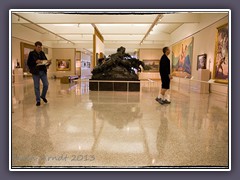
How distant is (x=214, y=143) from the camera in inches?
125

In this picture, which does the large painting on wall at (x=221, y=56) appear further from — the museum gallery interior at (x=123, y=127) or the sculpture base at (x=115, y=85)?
the sculpture base at (x=115, y=85)

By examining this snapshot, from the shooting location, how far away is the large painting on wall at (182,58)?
14855 mm

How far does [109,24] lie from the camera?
17.2m

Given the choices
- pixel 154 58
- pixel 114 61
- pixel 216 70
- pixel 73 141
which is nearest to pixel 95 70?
pixel 114 61

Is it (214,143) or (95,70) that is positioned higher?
(95,70)

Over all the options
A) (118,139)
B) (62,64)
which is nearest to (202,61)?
(118,139)

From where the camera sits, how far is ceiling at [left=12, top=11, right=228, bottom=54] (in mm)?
12971

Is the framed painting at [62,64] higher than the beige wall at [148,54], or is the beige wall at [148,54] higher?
the beige wall at [148,54]

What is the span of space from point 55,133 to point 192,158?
2.17 meters

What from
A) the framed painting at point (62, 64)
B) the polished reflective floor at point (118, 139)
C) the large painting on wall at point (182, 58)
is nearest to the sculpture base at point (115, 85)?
the polished reflective floor at point (118, 139)

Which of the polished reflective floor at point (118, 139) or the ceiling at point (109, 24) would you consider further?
the ceiling at point (109, 24)

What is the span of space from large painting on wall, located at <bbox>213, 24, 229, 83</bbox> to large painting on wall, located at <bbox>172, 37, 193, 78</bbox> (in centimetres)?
423

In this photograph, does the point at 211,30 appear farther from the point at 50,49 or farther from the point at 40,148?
the point at 50,49

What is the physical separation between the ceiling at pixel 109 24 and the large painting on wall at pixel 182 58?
5.99 feet
